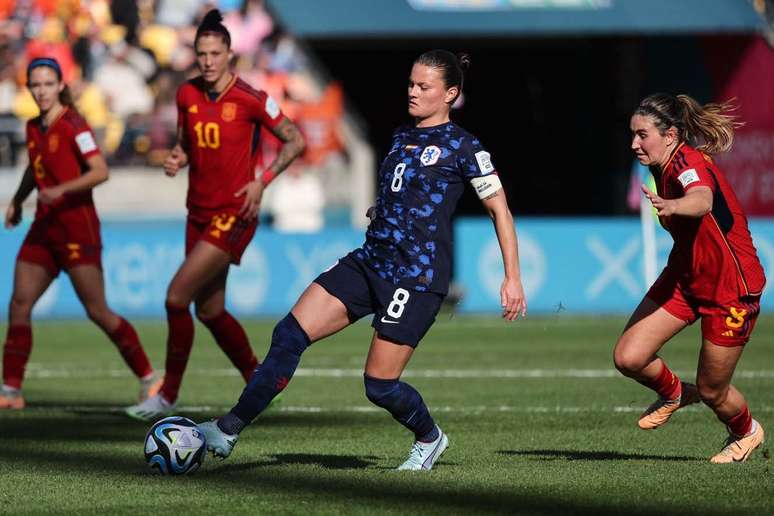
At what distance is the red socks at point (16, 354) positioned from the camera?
10.9 m

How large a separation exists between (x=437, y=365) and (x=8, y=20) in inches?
633

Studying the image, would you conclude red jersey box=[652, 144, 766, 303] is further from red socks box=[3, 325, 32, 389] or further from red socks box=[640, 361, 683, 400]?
red socks box=[3, 325, 32, 389]

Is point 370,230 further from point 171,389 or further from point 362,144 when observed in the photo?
point 362,144

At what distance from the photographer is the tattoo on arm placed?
993 cm

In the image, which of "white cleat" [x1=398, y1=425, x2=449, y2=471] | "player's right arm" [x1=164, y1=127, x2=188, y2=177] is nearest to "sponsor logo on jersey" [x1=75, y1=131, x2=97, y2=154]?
"player's right arm" [x1=164, y1=127, x2=188, y2=177]

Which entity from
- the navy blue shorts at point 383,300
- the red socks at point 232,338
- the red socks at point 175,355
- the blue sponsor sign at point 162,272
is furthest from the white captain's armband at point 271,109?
the blue sponsor sign at point 162,272

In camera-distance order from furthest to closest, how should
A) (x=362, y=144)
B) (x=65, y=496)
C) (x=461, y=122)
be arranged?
(x=461, y=122)
(x=362, y=144)
(x=65, y=496)

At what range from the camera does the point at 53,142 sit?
10711 mm

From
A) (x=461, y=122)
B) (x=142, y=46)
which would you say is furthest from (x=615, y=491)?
(x=461, y=122)

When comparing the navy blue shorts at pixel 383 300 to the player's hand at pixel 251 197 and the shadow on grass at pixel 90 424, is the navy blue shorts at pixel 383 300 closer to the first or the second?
the shadow on grass at pixel 90 424

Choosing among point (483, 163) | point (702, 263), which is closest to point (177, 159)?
point (483, 163)

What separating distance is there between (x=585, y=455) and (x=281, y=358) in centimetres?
197

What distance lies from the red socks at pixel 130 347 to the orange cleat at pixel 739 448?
4.71 metres

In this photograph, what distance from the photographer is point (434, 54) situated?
24.0 ft
